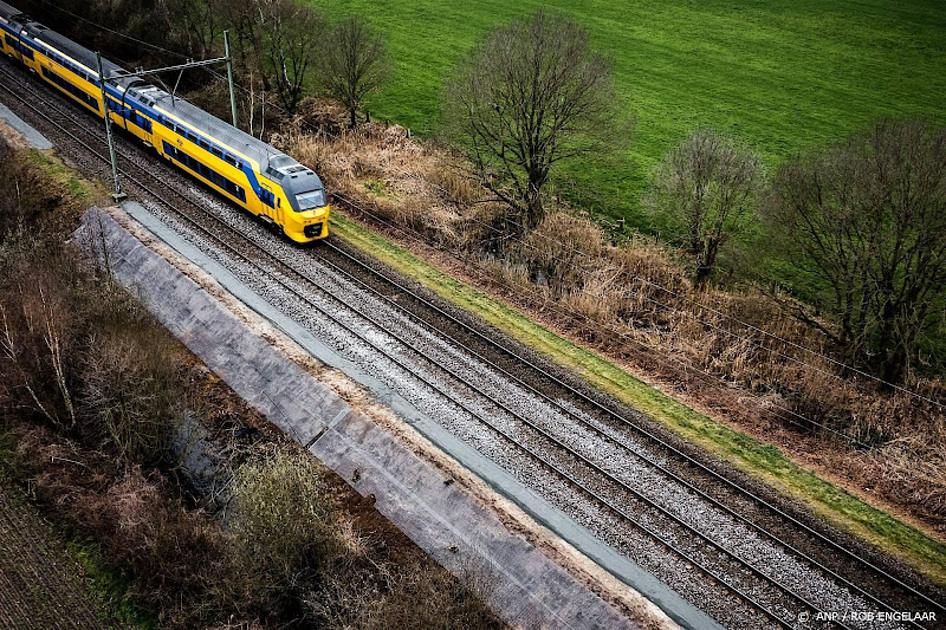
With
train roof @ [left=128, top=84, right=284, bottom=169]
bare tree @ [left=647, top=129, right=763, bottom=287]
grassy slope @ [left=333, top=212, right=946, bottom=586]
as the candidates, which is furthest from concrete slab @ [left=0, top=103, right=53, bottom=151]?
bare tree @ [left=647, top=129, right=763, bottom=287]

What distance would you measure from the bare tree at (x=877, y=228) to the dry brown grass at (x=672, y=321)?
179cm

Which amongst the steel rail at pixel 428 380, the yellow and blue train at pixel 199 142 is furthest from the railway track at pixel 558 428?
the yellow and blue train at pixel 199 142

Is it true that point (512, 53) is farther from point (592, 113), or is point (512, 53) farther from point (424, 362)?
point (424, 362)

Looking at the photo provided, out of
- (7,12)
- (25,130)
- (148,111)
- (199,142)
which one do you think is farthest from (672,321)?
(7,12)

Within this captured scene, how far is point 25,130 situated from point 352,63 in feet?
55.6

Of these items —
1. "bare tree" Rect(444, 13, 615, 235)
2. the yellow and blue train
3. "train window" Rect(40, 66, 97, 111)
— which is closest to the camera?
the yellow and blue train

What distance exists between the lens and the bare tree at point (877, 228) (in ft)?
74.9

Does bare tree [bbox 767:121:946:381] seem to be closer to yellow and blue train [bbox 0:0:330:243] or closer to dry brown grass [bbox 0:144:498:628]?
dry brown grass [bbox 0:144:498:628]

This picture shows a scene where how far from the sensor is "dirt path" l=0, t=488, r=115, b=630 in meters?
17.7

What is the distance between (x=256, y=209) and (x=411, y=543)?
17.2 metres

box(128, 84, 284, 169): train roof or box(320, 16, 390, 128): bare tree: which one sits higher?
box(320, 16, 390, 128): bare tree

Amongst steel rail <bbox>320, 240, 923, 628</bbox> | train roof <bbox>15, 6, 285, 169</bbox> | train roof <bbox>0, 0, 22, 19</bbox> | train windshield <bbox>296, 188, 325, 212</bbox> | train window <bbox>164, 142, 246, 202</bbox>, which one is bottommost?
steel rail <bbox>320, 240, 923, 628</bbox>

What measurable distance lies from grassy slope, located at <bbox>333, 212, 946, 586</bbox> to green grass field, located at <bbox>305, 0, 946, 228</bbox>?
10002 millimetres

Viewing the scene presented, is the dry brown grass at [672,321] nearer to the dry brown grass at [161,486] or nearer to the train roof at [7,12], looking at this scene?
the dry brown grass at [161,486]
